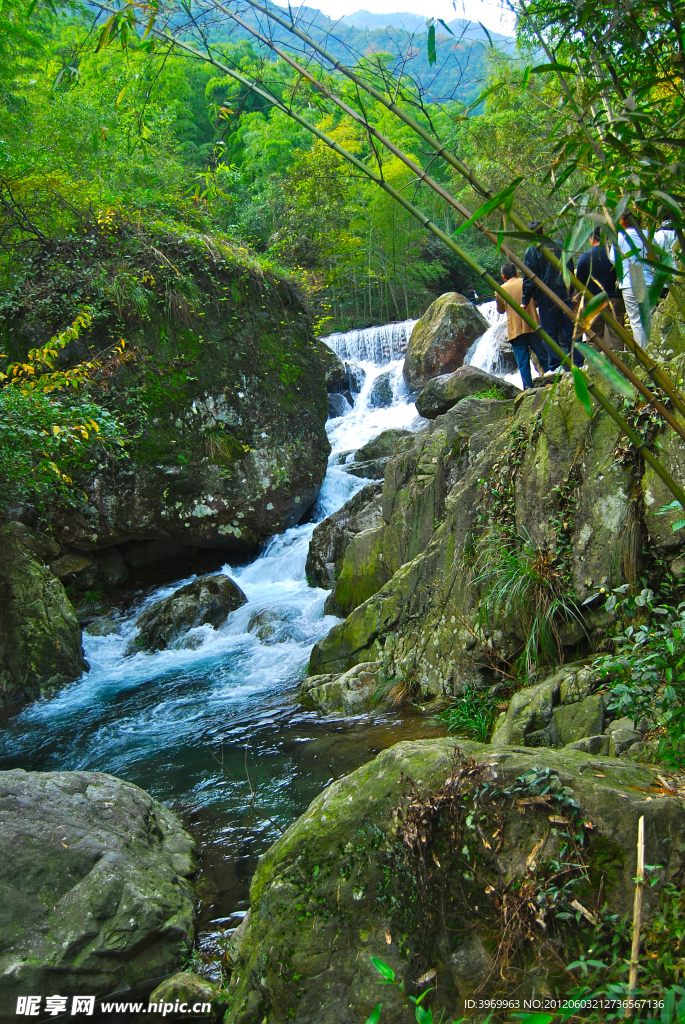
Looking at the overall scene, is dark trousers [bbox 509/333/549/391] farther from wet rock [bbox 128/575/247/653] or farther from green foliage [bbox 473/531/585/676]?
wet rock [bbox 128/575/247/653]

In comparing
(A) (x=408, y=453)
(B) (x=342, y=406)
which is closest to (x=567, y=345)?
(A) (x=408, y=453)

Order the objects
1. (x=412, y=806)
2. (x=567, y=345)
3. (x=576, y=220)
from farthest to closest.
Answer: (x=567, y=345) < (x=412, y=806) < (x=576, y=220)

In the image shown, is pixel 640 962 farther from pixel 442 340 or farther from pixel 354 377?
pixel 354 377

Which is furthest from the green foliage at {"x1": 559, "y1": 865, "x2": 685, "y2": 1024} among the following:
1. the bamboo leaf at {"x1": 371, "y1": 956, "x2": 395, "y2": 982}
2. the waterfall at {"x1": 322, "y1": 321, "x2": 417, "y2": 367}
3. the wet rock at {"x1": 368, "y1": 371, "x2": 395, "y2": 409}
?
the waterfall at {"x1": 322, "y1": 321, "x2": 417, "y2": 367}

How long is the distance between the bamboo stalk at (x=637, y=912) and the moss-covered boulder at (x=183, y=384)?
29.1ft

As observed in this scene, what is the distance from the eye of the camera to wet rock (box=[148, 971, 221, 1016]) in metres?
2.55

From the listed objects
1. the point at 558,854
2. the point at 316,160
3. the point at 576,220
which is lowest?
the point at 558,854

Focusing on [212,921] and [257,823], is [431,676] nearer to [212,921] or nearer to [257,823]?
[257,823]

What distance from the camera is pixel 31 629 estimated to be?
7266 millimetres

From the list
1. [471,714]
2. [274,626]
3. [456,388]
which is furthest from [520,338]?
[274,626]

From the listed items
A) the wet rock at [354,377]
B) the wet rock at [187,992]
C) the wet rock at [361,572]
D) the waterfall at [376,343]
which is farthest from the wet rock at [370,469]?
the wet rock at [187,992]

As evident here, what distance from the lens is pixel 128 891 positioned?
2953 millimetres

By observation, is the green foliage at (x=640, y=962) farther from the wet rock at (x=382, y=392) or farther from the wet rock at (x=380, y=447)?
the wet rock at (x=382, y=392)

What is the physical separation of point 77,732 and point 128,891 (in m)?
3.50
